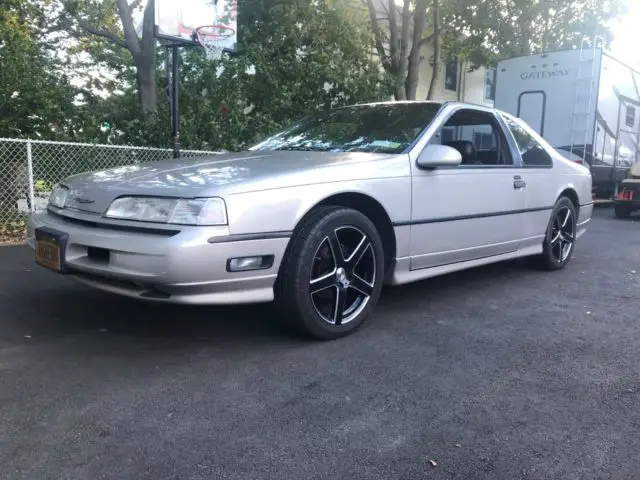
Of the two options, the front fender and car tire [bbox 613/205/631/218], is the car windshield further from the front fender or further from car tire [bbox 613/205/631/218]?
car tire [bbox 613/205/631/218]

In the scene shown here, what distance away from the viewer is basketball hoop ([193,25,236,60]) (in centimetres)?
810

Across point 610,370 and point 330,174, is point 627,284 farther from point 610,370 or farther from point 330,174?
point 330,174

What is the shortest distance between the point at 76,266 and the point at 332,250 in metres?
1.40

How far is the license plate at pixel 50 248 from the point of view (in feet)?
10.1

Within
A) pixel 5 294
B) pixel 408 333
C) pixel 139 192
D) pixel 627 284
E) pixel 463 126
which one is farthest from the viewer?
pixel 627 284

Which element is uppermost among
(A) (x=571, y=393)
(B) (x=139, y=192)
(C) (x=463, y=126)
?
(C) (x=463, y=126)

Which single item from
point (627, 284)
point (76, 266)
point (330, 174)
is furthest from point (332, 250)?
point (627, 284)

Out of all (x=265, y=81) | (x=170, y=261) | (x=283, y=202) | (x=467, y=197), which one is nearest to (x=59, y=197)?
(x=170, y=261)

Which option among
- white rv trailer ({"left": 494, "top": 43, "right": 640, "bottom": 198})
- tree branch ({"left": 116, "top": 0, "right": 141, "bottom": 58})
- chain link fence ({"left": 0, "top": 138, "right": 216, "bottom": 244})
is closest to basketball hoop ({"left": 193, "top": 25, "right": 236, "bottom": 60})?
tree branch ({"left": 116, "top": 0, "right": 141, "bottom": 58})

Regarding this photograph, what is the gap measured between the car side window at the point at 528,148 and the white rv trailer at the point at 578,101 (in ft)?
23.1

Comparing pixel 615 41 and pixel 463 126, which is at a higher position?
pixel 615 41

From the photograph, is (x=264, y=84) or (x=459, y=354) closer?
(x=459, y=354)

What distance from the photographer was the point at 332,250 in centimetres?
333

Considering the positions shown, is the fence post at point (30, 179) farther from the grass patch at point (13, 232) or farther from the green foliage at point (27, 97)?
the green foliage at point (27, 97)
